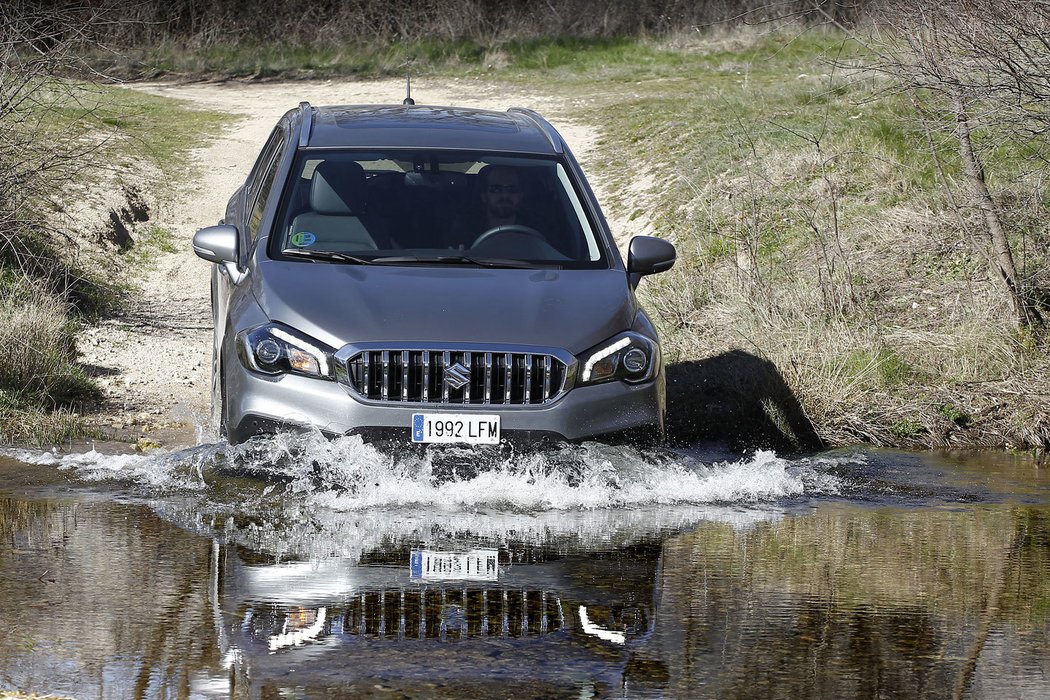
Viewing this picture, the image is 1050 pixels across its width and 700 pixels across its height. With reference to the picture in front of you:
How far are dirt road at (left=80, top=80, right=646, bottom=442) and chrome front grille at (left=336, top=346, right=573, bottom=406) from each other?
216 centimetres

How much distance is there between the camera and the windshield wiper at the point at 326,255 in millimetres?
7203

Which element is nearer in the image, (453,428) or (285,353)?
(453,428)

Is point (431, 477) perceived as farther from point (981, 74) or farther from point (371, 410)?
point (981, 74)

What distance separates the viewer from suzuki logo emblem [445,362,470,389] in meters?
6.37

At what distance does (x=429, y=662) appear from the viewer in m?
4.38

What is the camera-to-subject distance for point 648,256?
7.53 meters

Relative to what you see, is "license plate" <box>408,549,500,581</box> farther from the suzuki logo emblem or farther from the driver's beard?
the driver's beard

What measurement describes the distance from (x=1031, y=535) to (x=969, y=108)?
4.68 m

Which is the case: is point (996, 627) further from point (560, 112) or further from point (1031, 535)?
point (560, 112)

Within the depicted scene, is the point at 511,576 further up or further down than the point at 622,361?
further down

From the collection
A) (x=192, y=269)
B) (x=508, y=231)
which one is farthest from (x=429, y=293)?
(x=192, y=269)

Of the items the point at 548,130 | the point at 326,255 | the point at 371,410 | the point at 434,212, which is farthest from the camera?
the point at 548,130

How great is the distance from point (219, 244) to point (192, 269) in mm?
7409

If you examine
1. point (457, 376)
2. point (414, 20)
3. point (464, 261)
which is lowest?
point (457, 376)
